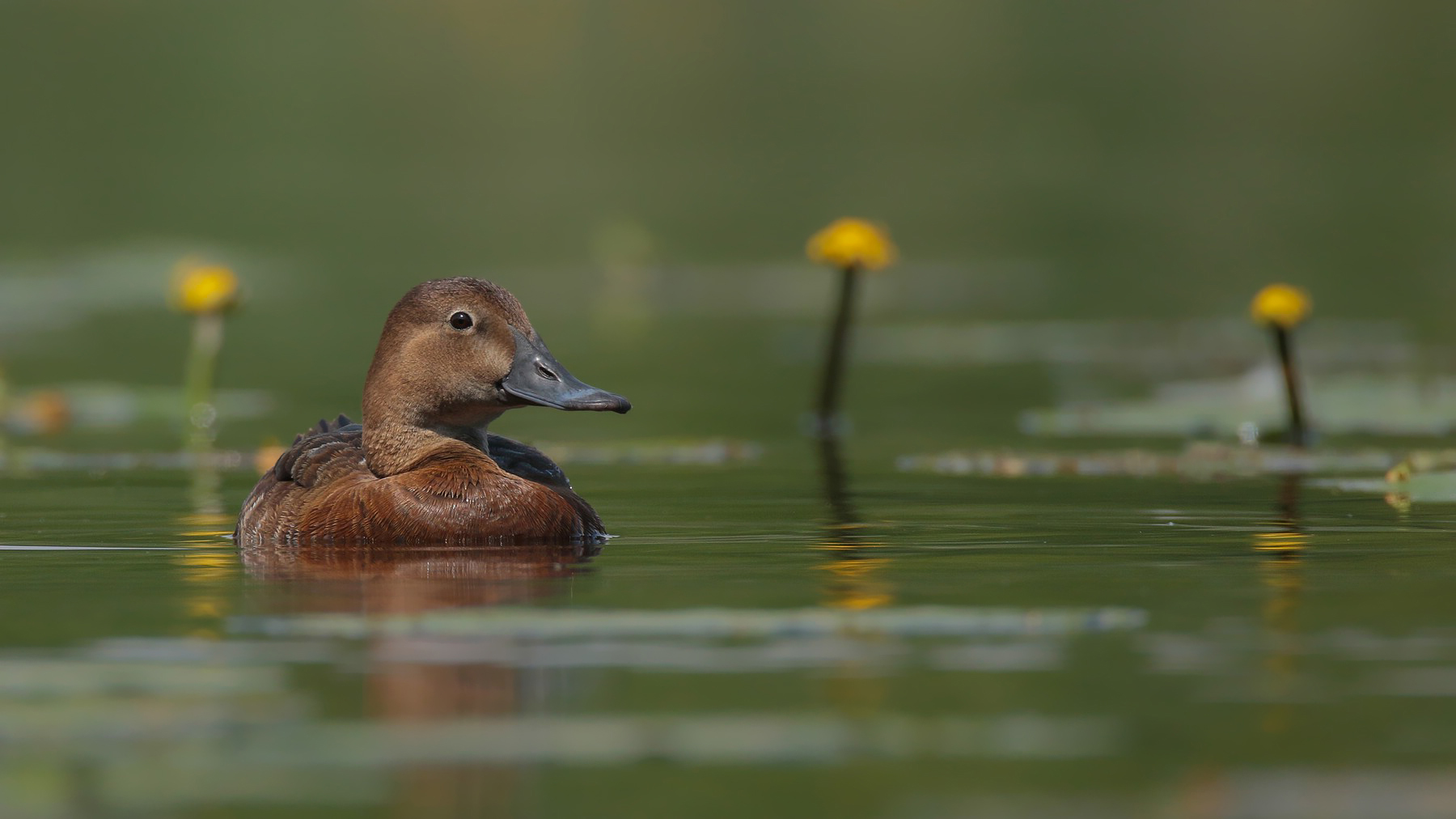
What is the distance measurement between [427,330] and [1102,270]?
62.3 ft

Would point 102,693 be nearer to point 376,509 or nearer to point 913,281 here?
point 376,509

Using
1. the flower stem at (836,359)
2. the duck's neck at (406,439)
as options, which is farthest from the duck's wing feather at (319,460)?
the flower stem at (836,359)

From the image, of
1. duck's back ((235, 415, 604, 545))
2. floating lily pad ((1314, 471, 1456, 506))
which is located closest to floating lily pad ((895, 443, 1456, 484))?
floating lily pad ((1314, 471, 1456, 506))

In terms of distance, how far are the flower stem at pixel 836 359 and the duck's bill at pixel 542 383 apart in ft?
14.5

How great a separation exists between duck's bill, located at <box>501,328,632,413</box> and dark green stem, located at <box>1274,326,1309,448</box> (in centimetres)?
447

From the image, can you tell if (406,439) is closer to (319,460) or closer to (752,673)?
(319,460)

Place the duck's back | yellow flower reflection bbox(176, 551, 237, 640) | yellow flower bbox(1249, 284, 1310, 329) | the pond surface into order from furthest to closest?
yellow flower bbox(1249, 284, 1310, 329), the duck's back, yellow flower reflection bbox(176, 551, 237, 640), the pond surface

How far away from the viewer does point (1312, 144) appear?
48219 mm

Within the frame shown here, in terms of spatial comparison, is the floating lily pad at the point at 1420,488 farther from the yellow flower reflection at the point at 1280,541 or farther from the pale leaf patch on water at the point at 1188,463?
the yellow flower reflection at the point at 1280,541

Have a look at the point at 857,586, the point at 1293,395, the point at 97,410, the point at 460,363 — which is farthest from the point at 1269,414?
the point at 97,410

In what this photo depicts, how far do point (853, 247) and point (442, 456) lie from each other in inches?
172

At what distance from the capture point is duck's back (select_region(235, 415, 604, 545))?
8633mm

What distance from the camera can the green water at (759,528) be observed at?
5043 mm

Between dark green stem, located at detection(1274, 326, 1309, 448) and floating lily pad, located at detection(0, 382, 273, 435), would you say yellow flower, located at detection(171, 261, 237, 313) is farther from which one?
dark green stem, located at detection(1274, 326, 1309, 448)
